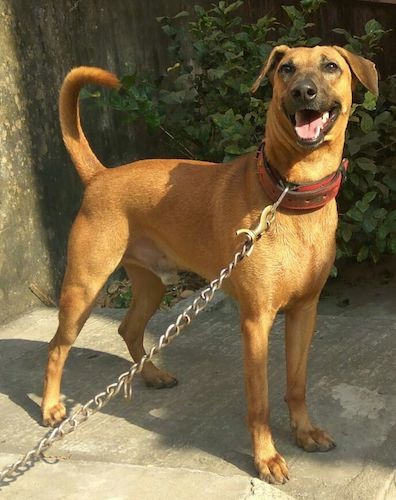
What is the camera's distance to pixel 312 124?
10.8 ft

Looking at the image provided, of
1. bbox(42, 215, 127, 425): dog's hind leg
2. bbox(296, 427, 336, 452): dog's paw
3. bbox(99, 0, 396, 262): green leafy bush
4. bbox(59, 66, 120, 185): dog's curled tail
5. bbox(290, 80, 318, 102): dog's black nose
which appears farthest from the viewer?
bbox(99, 0, 396, 262): green leafy bush

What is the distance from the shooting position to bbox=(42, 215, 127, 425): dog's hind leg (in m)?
4.03

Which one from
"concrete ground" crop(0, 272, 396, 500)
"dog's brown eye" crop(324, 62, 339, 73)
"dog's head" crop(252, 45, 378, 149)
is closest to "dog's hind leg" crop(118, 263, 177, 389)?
"concrete ground" crop(0, 272, 396, 500)

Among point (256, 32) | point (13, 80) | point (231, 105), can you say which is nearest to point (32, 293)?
point (13, 80)

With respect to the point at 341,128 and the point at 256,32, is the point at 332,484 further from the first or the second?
the point at 256,32

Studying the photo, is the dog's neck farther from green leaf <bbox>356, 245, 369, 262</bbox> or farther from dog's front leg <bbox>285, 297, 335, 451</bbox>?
green leaf <bbox>356, 245, 369, 262</bbox>

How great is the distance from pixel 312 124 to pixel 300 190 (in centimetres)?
26

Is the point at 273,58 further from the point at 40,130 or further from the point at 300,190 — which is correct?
the point at 40,130

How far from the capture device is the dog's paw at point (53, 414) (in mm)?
4066

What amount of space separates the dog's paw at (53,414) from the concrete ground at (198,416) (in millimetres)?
61

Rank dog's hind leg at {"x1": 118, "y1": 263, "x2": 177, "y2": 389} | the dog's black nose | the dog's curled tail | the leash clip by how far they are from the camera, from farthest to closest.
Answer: dog's hind leg at {"x1": 118, "y1": 263, "x2": 177, "y2": 389}, the dog's curled tail, the leash clip, the dog's black nose

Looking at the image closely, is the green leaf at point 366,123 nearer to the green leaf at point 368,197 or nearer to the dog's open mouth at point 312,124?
the green leaf at point 368,197

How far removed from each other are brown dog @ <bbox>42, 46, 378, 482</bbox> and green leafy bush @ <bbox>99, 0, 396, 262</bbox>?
133 cm

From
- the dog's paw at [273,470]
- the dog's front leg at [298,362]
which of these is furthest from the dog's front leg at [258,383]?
the dog's front leg at [298,362]
